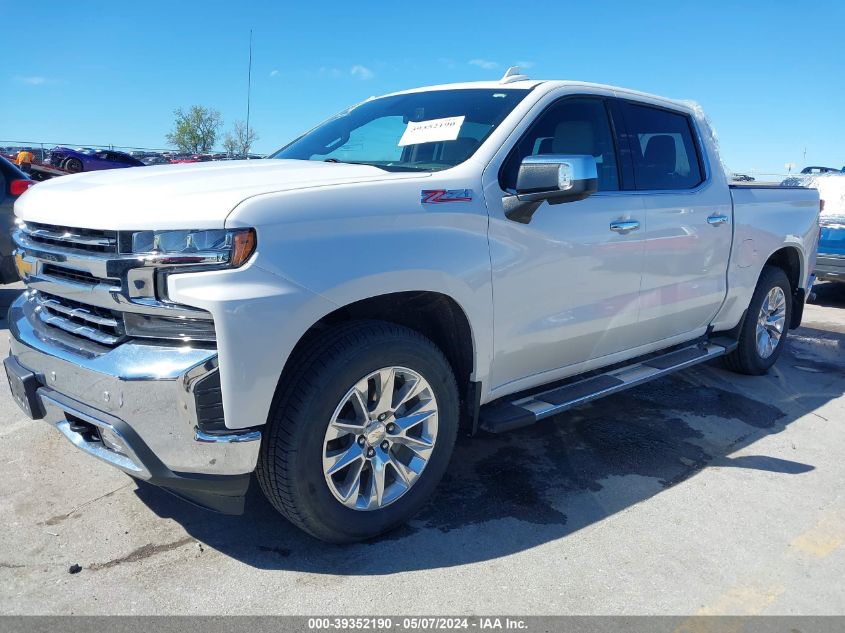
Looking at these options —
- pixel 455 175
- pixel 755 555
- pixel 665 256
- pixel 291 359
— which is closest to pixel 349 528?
pixel 291 359

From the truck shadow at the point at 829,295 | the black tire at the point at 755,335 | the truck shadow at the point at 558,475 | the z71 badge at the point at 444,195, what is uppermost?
the z71 badge at the point at 444,195

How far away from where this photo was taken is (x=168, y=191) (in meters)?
2.44

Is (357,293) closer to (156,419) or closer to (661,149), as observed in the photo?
(156,419)

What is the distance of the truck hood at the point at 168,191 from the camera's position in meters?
2.30

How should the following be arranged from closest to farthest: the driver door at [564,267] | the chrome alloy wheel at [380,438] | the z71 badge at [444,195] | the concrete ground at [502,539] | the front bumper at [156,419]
→ the front bumper at [156,419] → the concrete ground at [502,539] → the chrome alloy wheel at [380,438] → the z71 badge at [444,195] → the driver door at [564,267]

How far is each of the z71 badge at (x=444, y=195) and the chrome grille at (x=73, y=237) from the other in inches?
45.3

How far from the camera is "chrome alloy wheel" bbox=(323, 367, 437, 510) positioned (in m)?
2.65

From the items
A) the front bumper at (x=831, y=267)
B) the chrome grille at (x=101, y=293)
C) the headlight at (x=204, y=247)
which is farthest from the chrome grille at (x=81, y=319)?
the front bumper at (x=831, y=267)

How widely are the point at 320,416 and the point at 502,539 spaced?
3.27 feet

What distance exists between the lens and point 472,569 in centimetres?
267

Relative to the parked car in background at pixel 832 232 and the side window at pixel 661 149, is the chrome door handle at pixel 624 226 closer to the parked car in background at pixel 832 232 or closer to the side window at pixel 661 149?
the side window at pixel 661 149

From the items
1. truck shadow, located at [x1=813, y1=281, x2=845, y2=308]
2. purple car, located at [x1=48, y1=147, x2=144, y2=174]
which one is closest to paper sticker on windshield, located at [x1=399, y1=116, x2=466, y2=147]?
truck shadow, located at [x1=813, y1=281, x2=845, y2=308]

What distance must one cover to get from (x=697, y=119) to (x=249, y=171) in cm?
321

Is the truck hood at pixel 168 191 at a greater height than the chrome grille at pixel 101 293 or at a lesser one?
greater
